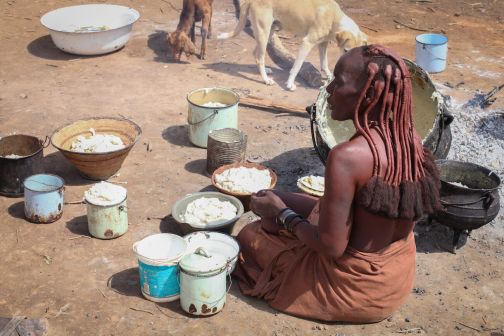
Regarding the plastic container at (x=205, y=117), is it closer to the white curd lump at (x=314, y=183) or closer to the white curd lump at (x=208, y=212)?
the white curd lump at (x=314, y=183)

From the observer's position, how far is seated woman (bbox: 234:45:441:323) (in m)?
2.50

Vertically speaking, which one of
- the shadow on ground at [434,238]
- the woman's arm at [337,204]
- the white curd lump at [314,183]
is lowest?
the shadow on ground at [434,238]

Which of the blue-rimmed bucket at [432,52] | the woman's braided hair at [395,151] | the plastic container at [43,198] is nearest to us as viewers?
Answer: the woman's braided hair at [395,151]

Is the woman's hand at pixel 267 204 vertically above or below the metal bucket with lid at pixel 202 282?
above

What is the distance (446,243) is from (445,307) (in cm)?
98

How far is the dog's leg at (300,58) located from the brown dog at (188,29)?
2053 millimetres

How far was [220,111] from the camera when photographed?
580 cm

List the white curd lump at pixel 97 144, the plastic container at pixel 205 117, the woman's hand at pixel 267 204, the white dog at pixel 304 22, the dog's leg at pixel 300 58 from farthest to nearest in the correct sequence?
1. the dog's leg at pixel 300 58
2. the white dog at pixel 304 22
3. the plastic container at pixel 205 117
4. the white curd lump at pixel 97 144
5. the woman's hand at pixel 267 204

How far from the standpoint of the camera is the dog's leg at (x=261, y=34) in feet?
26.0

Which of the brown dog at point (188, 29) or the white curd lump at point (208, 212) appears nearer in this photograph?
the white curd lump at point (208, 212)

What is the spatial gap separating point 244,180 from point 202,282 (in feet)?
5.87

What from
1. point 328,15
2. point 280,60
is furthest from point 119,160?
point 280,60

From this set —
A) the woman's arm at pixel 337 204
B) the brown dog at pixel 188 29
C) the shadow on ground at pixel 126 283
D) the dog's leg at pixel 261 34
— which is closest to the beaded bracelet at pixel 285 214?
the woman's arm at pixel 337 204

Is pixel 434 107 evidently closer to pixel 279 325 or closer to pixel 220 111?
pixel 220 111
